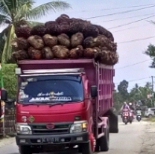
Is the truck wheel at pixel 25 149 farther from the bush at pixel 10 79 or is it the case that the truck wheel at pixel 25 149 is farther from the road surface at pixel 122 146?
the bush at pixel 10 79

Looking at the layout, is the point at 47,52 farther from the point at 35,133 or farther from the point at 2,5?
the point at 2,5

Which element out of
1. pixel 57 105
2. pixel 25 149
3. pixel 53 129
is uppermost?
pixel 57 105

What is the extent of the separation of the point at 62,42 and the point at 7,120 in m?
10.8

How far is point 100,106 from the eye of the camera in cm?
1712

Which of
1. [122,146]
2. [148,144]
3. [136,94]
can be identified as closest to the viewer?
[122,146]

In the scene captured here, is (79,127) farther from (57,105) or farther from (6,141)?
(6,141)

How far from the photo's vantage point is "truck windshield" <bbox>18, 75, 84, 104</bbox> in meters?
15.0

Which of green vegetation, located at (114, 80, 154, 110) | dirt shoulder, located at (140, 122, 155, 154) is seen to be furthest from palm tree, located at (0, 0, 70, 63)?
green vegetation, located at (114, 80, 154, 110)

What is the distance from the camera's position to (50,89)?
15.1m

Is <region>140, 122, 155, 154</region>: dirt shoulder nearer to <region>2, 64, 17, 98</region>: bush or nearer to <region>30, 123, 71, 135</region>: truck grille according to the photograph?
<region>30, 123, 71, 135</region>: truck grille

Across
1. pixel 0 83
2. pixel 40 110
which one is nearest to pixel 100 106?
pixel 40 110

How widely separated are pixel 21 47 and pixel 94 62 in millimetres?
2044

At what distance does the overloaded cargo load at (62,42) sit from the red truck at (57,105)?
0.29m

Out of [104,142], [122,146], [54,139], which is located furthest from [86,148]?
[122,146]
